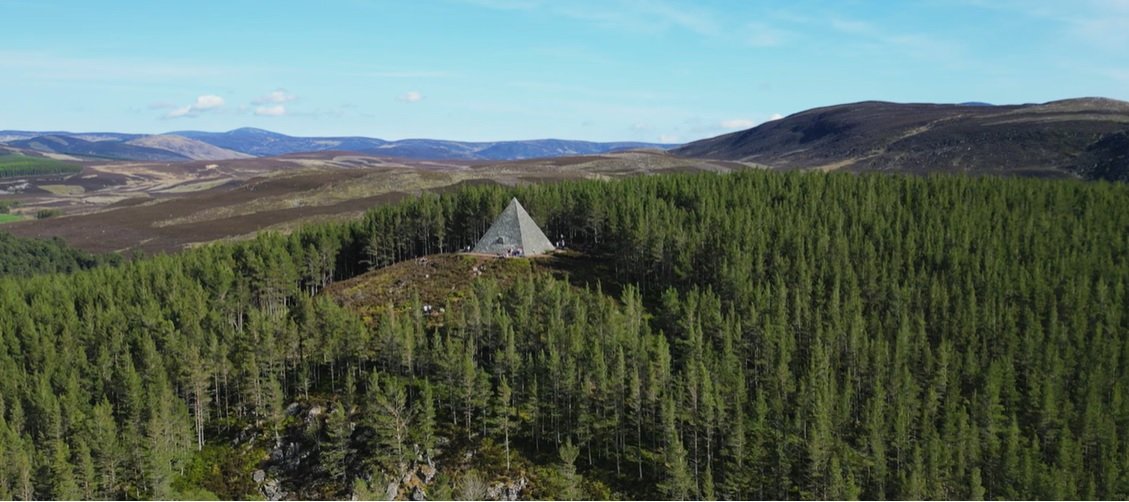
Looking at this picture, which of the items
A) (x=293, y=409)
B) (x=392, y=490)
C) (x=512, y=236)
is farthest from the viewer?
(x=512, y=236)

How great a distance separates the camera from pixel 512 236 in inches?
5192

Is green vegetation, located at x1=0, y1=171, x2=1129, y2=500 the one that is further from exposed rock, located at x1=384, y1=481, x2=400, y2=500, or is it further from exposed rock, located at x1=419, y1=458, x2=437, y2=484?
exposed rock, located at x1=384, y1=481, x2=400, y2=500

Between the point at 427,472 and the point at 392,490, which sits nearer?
the point at 392,490

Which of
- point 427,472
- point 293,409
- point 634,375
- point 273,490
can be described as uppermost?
point 634,375

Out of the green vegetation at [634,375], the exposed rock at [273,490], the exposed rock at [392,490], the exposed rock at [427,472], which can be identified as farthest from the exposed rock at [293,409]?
the exposed rock at [427,472]

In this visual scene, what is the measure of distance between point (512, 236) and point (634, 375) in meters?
57.2

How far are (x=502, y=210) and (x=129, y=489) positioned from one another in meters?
83.0

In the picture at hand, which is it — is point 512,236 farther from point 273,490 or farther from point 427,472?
point 273,490

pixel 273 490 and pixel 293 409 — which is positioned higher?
pixel 293 409

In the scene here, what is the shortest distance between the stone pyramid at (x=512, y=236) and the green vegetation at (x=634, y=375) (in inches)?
583

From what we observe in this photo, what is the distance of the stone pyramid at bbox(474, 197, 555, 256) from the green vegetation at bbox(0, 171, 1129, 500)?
14.8m

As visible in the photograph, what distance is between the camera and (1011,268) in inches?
4648

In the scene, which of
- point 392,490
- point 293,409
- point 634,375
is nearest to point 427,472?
point 392,490

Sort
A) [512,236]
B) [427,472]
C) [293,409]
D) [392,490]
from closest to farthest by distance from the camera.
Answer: [392,490] < [427,472] < [293,409] < [512,236]
